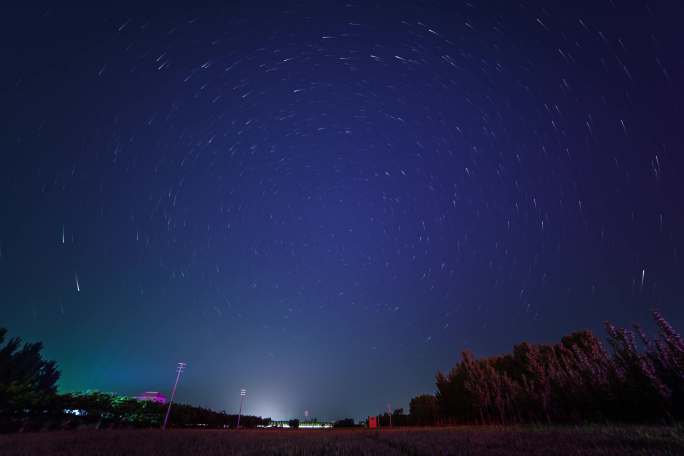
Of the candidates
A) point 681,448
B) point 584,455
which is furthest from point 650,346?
point 584,455

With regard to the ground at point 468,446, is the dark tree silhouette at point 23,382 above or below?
above

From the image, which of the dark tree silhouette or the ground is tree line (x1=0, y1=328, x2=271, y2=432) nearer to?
the dark tree silhouette

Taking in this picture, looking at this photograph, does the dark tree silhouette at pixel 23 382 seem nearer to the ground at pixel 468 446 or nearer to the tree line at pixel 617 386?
the ground at pixel 468 446

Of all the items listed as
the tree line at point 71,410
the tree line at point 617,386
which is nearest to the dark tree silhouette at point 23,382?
the tree line at point 71,410

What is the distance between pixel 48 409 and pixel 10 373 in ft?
89.9

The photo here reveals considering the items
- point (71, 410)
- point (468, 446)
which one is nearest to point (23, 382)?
point (71, 410)

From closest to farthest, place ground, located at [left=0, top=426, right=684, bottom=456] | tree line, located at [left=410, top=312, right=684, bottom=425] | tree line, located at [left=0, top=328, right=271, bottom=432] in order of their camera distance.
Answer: ground, located at [left=0, top=426, right=684, bottom=456] → tree line, located at [left=410, top=312, right=684, bottom=425] → tree line, located at [left=0, top=328, right=271, bottom=432]

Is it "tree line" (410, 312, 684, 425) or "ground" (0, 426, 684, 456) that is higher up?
"tree line" (410, 312, 684, 425)

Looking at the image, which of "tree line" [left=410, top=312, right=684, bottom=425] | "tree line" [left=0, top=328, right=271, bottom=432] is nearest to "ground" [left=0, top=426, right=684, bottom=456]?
"tree line" [left=410, top=312, right=684, bottom=425]

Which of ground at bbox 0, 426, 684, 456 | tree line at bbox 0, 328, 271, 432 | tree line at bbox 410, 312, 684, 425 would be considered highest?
tree line at bbox 0, 328, 271, 432

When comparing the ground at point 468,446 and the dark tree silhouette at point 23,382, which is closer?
the ground at point 468,446

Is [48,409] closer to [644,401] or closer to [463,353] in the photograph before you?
[644,401]

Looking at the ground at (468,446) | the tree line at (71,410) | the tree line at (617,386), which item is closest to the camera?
the ground at (468,446)

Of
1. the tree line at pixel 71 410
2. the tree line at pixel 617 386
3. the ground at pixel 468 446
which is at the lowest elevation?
the ground at pixel 468 446
